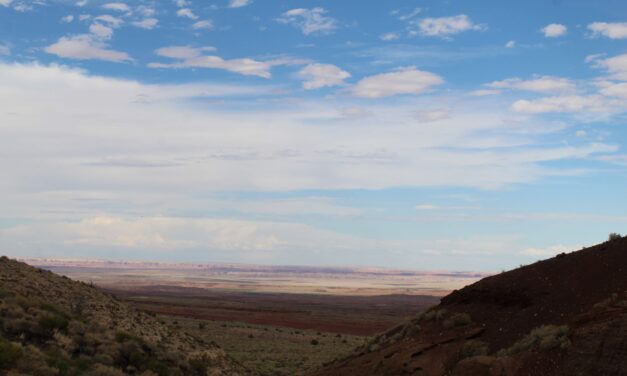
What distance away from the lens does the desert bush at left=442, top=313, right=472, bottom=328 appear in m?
21.5

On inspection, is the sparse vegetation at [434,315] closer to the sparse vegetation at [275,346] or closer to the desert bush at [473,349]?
the desert bush at [473,349]

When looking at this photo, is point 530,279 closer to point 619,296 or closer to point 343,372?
point 619,296

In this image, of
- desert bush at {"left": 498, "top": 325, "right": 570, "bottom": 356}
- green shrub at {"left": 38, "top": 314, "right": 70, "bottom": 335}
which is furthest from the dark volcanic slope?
green shrub at {"left": 38, "top": 314, "right": 70, "bottom": 335}

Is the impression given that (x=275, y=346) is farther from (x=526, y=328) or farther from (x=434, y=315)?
(x=526, y=328)

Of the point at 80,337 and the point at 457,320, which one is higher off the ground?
the point at 457,320

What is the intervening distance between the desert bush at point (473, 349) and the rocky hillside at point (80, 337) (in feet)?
34.2

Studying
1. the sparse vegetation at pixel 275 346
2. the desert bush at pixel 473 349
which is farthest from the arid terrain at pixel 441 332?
the sparse vegetation at pixel 275 346

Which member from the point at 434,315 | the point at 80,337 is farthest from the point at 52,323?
the point at 434,315

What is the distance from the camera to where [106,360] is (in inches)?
758

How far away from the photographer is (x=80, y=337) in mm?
20125

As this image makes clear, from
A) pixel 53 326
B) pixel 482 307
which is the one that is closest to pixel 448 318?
pixel 482 307

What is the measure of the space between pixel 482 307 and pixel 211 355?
13527 mm

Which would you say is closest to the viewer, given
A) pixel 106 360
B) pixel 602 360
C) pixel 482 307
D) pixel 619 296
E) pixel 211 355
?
pixel 602 360

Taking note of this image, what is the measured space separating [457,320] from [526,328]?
372 cm
